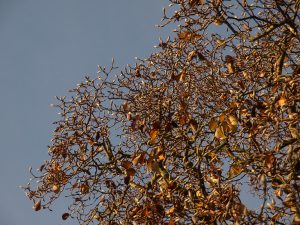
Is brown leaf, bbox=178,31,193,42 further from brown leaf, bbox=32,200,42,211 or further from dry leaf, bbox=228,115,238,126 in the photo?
brown leaf, bbox=32,200,42,211

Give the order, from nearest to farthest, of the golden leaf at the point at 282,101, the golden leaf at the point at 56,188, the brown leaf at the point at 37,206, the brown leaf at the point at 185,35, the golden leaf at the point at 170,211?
1. the golden leaf at the point at 282,101
2. the golden leaf at the point at 170,211
3. the brown leaf at the point at 185,35
4. the golden leaf at the point at 56,188
5. the brown leaf at the point at 37,206

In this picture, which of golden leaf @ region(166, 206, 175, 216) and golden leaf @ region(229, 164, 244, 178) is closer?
golden leaf @ region(229, 164, 244, 178)

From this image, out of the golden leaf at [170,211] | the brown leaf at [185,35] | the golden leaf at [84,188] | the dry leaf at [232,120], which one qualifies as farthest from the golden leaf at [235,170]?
the golden leaf at [84,188]

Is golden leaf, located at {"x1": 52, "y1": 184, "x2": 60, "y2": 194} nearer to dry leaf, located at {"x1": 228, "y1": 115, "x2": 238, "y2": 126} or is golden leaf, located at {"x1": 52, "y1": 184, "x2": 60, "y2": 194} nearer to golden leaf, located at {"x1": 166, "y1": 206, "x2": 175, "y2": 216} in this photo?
golden leaf, located at {"x1": 166, "y1": 206, "x2": 175, "y2": 216}

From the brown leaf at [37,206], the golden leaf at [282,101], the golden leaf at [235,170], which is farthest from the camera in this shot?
the brown leaf at [37,206]

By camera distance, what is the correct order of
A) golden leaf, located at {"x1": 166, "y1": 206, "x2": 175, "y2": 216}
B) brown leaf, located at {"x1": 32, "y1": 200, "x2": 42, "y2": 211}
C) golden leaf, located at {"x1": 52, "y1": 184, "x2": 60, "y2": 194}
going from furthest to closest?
brown leaf, located at {"x1": 32, "y1": 200, "x2": 42, "y2": 211} < golden leaf, located at {"x1": 52, "y1": 184, "x2": 60, "y2": 194} < golden leaf, located at {"x1": 166, "y1": 206, "x2": 175, "y2": 216}

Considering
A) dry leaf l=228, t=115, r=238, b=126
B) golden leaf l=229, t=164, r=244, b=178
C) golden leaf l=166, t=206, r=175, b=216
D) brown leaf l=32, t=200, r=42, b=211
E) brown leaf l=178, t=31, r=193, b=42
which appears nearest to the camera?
dry leaf l=228, t=115, r=238, b=126

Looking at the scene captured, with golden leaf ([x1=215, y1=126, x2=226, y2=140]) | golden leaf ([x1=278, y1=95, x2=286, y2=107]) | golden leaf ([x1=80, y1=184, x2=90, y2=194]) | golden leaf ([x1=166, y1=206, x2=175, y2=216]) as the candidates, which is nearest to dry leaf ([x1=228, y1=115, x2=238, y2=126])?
golden leaf ([x1=215, y1=126, x2=226, y2=140])

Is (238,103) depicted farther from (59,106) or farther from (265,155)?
(59,106)

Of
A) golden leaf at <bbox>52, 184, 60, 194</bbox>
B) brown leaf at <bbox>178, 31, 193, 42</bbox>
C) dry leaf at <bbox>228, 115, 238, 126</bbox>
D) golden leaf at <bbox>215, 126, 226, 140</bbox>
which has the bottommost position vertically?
golden leaf at <bbox>215, 126, 226, 140</bbox>

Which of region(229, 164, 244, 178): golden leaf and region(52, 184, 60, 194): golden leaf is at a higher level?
region(52, 184, 60, 194): golden leaf

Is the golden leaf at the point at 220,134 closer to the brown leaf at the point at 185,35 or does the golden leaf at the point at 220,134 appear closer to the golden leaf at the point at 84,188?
the brown leaf at the point at 185,35

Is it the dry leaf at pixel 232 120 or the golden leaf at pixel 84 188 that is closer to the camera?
the dry leaf at pixel 232 120

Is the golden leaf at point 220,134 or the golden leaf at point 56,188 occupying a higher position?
the golden leaf at point 56,188
